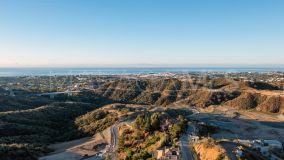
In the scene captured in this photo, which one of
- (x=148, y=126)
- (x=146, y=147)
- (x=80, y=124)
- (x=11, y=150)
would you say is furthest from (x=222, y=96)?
(x=11, y=150)

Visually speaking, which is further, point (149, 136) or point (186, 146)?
point (149, 136)

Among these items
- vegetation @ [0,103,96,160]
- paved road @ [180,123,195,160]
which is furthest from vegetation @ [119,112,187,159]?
vegetation @ [0,103,96,160]

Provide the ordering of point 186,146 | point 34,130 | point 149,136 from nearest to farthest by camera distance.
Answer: point 186,146 → point 149,136 → point 34,130

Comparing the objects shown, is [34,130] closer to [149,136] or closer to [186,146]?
[149,136]

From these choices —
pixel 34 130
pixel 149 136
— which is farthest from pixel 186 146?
pixel 34 130

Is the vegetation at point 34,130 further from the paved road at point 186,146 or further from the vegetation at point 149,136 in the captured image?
the paved road at point 186,146

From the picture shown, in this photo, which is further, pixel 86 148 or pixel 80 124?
pixel 80 124

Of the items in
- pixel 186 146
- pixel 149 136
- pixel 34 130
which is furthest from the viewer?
pixel 34 130

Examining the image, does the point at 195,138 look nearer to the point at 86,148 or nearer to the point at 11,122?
the point at 86,148

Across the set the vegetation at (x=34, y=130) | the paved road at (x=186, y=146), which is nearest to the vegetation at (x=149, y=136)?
the paved road at (x=186, y=146)

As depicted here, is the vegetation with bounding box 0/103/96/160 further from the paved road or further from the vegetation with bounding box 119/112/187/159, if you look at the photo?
the paved road

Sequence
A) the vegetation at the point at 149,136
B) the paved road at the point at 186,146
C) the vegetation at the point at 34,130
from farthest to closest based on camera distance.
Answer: the vegetation at the point at 34,130 → the vegetation at the point at 149,136 → the paved road at the point at 186,146
